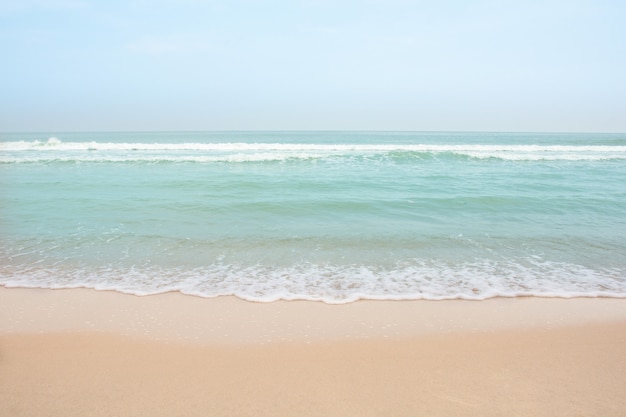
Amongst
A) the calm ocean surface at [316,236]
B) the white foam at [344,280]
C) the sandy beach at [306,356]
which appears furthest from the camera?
the calm ocean surface at [316,236]

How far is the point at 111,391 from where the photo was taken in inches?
111

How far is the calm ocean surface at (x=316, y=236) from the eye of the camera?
16.7 ft

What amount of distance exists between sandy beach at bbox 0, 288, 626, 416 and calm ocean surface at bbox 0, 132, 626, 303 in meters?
0.44

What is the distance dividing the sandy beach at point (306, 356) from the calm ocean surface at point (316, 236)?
44 centimetres

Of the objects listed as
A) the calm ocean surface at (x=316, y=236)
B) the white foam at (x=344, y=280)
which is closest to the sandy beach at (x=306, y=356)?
the white foam at (x=344, y=280)

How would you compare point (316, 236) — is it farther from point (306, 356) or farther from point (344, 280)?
point (306, 356)

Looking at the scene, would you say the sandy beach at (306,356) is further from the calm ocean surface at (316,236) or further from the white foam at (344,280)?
the calm ocean surface at (316,236)

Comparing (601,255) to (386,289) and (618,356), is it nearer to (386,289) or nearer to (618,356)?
(618,356)

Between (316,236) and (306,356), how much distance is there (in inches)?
160

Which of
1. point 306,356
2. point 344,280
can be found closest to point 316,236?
point 344,280

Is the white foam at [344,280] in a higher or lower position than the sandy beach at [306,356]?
higher

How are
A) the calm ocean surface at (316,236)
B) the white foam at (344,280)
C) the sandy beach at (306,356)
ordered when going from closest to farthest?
1. the sandy beach at (306,356)
2. the white foam at (344,280)
3. the calm ocean surface at (316,236)

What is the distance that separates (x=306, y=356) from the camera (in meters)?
Answer: 3.33

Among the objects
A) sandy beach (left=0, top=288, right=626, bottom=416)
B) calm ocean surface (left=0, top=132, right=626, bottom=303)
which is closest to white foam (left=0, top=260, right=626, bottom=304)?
calm ocean surface (left=0, top=132, right=626, bottom=303)
